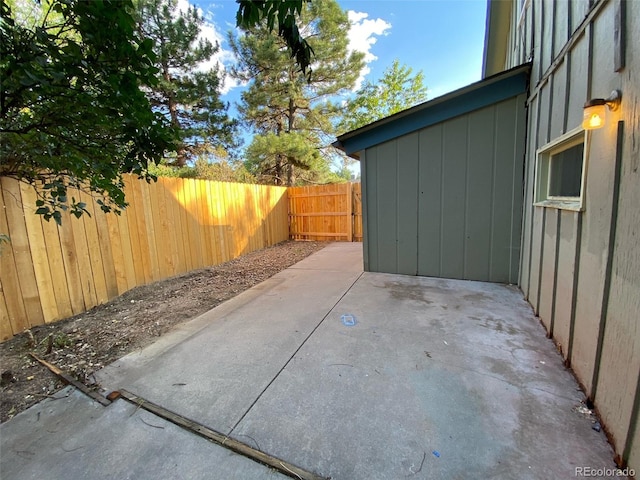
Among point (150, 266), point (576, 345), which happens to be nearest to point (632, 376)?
point (576, 345)

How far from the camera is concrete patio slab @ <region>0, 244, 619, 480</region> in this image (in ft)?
4.50

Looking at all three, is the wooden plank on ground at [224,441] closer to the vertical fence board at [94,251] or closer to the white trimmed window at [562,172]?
the vertical fence board at [94,251]

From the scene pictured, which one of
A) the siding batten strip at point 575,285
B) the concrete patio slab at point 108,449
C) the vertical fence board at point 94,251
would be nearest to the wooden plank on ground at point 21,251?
the vertical fence board at point 94,251

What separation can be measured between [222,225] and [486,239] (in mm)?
5021

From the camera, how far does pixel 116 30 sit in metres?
1.23

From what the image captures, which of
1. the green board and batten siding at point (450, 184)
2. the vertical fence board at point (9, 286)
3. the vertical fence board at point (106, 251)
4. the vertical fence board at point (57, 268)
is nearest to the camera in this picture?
the vertical fence board at point (9, 286)

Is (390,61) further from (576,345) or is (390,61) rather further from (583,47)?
(576,345)

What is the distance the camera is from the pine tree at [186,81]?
809cm

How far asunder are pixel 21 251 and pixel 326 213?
6.75 metres

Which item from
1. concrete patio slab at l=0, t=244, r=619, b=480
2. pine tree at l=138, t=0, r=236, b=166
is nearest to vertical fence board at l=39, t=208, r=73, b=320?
concrete patio slab at l=0, t=244, r=619, b=480

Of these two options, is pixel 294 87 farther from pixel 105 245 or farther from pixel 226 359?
pixel 226 359

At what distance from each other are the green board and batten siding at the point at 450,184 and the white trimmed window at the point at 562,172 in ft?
2.69

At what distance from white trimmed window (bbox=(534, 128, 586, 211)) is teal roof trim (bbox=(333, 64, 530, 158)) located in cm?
125

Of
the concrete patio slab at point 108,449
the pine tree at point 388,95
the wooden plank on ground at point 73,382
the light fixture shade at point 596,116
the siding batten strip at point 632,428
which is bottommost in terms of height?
the concrete patio slab at point 108,449
